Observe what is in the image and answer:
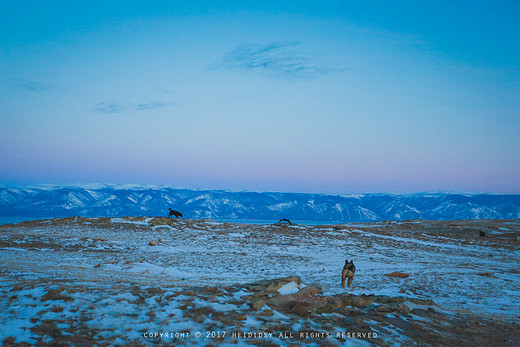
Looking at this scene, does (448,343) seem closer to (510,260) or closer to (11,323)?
(11,323)

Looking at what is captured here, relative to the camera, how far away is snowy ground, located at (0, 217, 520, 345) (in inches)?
271

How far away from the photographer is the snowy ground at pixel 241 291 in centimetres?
689

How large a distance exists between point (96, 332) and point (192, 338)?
1869 millimetres

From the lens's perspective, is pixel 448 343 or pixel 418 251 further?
pixel 418 251

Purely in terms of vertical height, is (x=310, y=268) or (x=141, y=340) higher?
(x=141, y=340)

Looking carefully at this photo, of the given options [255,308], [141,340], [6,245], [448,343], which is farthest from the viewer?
[6,245]

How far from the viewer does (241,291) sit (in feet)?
32.6

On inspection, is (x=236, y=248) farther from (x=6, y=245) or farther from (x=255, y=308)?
(x=255, y=308)

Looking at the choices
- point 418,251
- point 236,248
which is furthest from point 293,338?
point 418,251

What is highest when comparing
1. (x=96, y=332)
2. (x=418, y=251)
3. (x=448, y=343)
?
(x=96, y=332)

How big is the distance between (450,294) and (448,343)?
7.22m

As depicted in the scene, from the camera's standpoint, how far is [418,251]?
2784 centimetres

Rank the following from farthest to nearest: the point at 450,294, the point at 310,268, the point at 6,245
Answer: the point at 6,245 → the point at 310,268 → the point at 450,294

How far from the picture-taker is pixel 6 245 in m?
21.0
